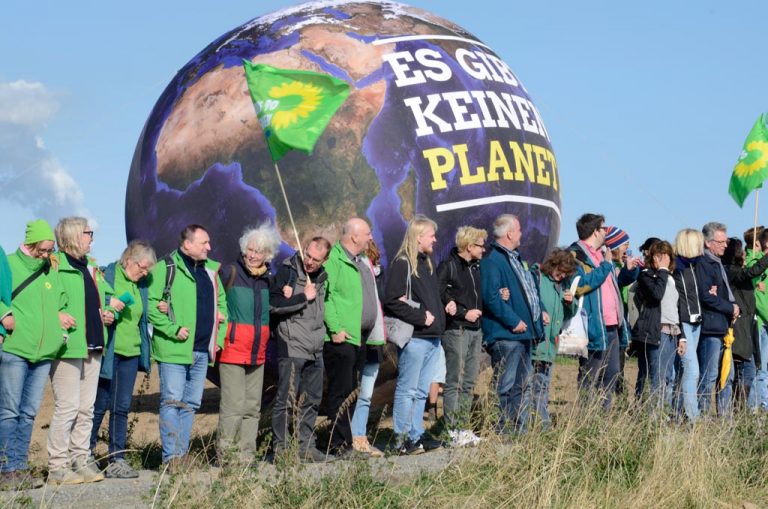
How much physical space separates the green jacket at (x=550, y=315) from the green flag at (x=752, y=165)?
3.43m

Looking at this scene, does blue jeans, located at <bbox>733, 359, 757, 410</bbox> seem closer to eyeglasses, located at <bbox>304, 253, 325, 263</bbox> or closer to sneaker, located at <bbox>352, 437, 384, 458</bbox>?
sneaker, located at <bbox>352, 437, 384, 458</bbox>

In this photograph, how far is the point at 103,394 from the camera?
28.0 ft

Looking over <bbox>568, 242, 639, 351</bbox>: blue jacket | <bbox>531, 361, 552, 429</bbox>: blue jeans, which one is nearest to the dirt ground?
<bbox>531, 361, 552, 429</bbox>: blue jeans

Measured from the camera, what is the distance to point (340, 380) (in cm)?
887

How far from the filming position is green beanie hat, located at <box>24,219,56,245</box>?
7699mm

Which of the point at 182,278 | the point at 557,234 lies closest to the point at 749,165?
the point at 557,234

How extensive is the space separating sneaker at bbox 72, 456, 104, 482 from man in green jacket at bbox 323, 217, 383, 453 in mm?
1704

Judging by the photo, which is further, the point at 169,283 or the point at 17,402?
the point at 169,283

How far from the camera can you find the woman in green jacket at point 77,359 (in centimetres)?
789

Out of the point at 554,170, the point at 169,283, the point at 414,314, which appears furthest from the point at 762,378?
the point at 169,283

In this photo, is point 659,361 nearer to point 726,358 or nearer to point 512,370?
point 726,358

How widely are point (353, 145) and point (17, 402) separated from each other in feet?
11.1

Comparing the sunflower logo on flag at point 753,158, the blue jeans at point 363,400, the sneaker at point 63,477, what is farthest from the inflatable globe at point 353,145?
the sunflower logo on flag at point 753,158

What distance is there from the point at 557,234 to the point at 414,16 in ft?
7.81
